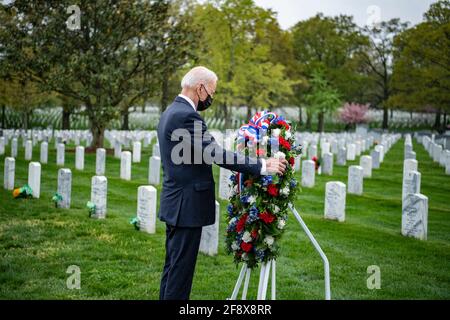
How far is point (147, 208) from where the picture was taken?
358 inches

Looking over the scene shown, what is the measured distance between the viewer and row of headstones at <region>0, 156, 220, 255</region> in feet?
26.1

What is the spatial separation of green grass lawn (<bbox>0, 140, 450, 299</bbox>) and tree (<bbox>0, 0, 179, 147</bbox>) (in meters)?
10.3

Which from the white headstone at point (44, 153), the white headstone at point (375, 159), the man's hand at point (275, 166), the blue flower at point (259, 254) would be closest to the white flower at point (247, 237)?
the blue flower at point (259, 254)

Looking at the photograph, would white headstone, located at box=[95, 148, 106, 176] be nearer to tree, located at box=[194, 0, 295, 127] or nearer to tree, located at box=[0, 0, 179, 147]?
tree, located at box=[0, 0, 179, 147]

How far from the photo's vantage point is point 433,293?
6.39 metres

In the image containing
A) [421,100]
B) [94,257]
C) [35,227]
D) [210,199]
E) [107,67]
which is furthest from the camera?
[421,100]

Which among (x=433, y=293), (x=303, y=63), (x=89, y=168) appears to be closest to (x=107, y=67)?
(x=89, y=168)

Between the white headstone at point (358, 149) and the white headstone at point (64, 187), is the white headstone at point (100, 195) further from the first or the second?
the white headstone at point (358, 149)

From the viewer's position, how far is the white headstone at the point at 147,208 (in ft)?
29.6

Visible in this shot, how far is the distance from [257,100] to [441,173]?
21729 millimetres

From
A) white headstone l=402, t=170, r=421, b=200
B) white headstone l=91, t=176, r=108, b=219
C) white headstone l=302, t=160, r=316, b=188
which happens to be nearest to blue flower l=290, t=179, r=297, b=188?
white headstone l=91, t=176, r=108, b=219

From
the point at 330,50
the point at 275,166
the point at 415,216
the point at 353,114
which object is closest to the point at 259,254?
the point at 275,166

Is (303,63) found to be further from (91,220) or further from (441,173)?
(91,220)

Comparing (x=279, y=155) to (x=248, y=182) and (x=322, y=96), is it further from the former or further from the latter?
(x=322, y=96)
